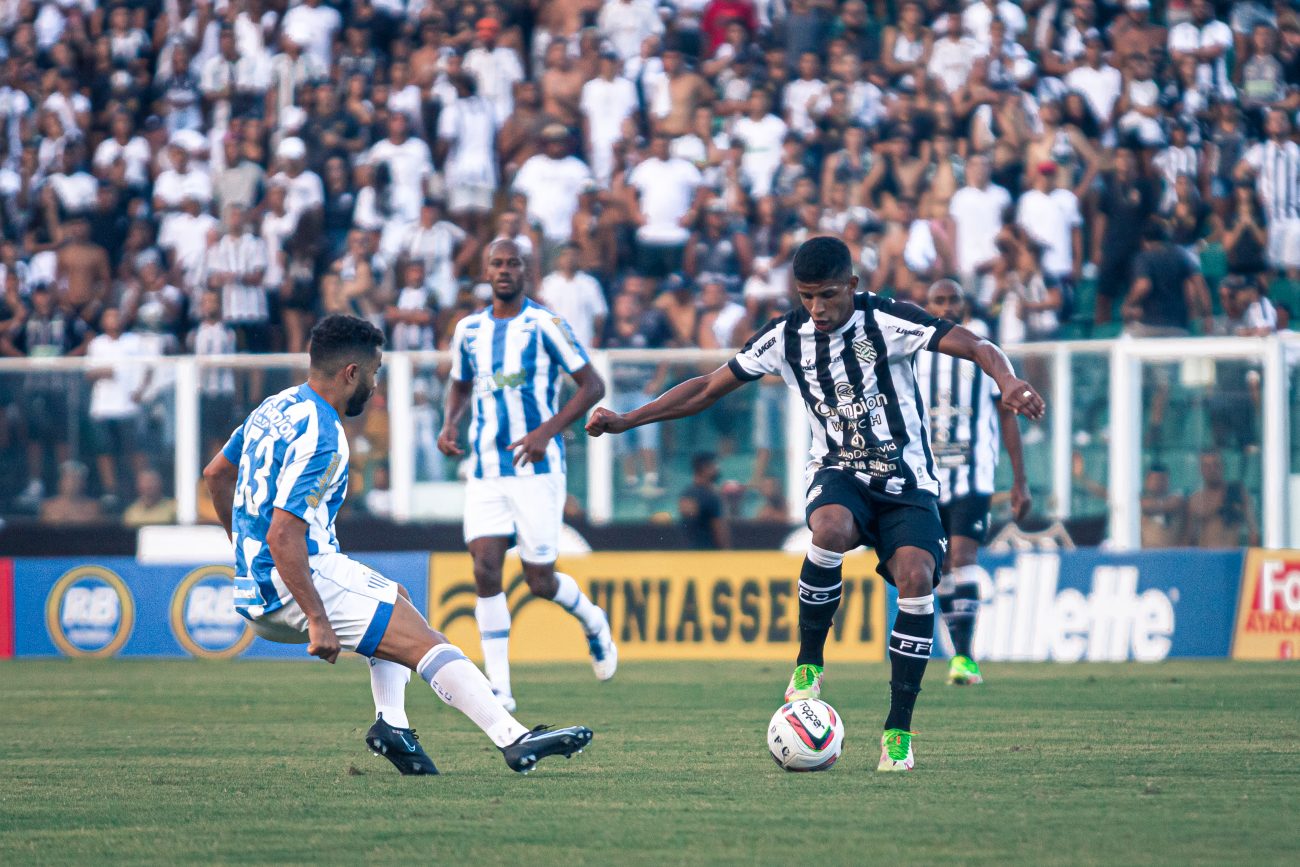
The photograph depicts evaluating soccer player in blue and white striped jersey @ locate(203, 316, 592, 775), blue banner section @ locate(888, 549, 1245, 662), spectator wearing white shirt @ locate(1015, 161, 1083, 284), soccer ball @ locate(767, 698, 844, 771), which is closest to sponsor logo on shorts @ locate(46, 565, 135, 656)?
blue banner section @ locate(888, 549, 1245, 662)

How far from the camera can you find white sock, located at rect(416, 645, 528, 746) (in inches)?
281

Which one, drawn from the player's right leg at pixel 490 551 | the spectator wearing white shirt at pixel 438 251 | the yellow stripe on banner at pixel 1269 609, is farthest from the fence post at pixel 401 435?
the yellow stripe on banner at pixel 1269 609

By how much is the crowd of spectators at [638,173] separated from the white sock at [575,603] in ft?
19.6

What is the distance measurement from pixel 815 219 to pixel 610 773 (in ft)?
36.3

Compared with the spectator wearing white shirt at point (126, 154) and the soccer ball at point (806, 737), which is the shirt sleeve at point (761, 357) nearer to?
the soccer ball at point (806, 737)

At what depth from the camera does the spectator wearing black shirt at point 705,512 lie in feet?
52.4

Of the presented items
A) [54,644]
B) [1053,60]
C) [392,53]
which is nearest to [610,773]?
[54,644]

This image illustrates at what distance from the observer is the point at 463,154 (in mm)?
19547

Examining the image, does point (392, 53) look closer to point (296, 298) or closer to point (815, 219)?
point (296, 298)

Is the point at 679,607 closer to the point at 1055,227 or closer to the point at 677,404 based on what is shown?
the point at 1055,227

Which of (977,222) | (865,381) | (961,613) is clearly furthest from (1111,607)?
(865,381)

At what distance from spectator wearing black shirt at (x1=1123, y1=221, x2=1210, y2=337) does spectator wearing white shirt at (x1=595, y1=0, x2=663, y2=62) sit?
6163 millimetres

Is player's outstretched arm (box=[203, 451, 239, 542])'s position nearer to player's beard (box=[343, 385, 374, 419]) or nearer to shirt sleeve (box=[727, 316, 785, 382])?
A: player's beard (box=[343, 385, 374, 419])

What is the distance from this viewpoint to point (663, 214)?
1848 centimetres
